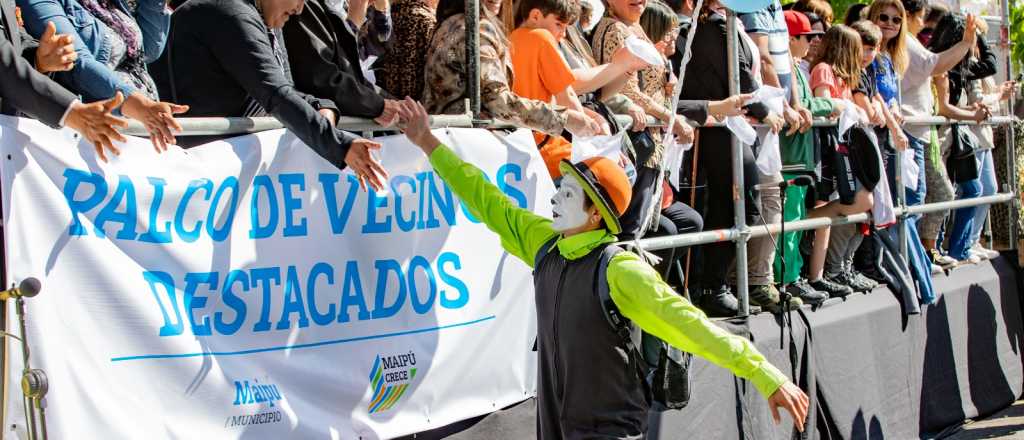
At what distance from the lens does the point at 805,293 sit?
7.46 meters

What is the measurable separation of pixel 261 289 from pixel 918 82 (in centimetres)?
657

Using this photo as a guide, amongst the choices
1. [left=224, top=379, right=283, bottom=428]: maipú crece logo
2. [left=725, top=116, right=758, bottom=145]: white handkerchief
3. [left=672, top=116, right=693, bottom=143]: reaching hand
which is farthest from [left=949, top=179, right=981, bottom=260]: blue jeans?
[left=224, top=379, right=283, bottom=428]: maipú crece logo

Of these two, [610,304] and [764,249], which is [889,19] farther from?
[610,304]

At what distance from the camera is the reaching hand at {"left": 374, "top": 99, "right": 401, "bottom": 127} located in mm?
4746

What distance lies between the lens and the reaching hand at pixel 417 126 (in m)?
4.77

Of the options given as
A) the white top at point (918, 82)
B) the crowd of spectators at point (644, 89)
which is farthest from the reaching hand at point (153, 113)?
the white top at point (918, 82)

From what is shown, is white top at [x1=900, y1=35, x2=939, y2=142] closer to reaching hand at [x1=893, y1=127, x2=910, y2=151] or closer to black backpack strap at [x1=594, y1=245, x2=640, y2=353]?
reaching hand at [x1=893, y1=127, x2=910, y2=151]

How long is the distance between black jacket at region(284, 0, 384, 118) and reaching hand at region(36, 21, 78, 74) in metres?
1.07

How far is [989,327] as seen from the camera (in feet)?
32.8

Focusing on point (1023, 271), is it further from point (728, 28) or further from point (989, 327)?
point (728, 28)

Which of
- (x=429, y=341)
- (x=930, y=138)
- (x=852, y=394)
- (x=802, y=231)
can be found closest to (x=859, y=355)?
(x=852, y=394)

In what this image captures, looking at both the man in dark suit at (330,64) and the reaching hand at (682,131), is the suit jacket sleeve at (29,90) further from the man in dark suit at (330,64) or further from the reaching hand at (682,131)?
the reaching hand at (682,131)

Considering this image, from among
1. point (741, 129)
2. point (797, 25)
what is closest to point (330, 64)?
point (741, 129)

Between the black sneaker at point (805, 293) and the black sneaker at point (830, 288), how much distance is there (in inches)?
8.4
